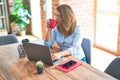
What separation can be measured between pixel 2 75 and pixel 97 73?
30.9 inches

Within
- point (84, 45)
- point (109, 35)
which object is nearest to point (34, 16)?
point (109, 35)

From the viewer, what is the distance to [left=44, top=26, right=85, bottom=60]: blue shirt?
226 centimetres

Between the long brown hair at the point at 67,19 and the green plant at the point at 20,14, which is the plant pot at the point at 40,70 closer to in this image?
the long brown hair at the point at 67,19

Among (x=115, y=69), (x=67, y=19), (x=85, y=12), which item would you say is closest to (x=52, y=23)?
(x=67, y=19)

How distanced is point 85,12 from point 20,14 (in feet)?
6.42

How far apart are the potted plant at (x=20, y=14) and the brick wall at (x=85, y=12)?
1611 millimetres

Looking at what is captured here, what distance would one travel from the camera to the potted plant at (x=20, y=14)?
213 inches

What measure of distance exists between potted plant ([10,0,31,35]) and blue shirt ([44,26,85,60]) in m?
3.10

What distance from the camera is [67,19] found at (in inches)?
90.2

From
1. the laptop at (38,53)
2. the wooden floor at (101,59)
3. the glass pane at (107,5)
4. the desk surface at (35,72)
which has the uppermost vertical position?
the glass pane at (107,5)

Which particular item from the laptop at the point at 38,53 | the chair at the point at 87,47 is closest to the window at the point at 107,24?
the chair at the point at 87,47

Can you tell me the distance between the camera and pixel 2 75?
1.74 metres

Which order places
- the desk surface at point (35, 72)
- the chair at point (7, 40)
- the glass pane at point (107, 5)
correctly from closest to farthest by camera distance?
the desk surface at point (35, 72) → the chair at point (7, 40) → the glass pane at point (107, 5)

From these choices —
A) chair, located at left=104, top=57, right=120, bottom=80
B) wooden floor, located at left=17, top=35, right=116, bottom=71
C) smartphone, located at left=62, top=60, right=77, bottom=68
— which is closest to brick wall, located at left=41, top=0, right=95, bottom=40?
wooden floor, located at left=17, top=35, right=116, bottom=71
